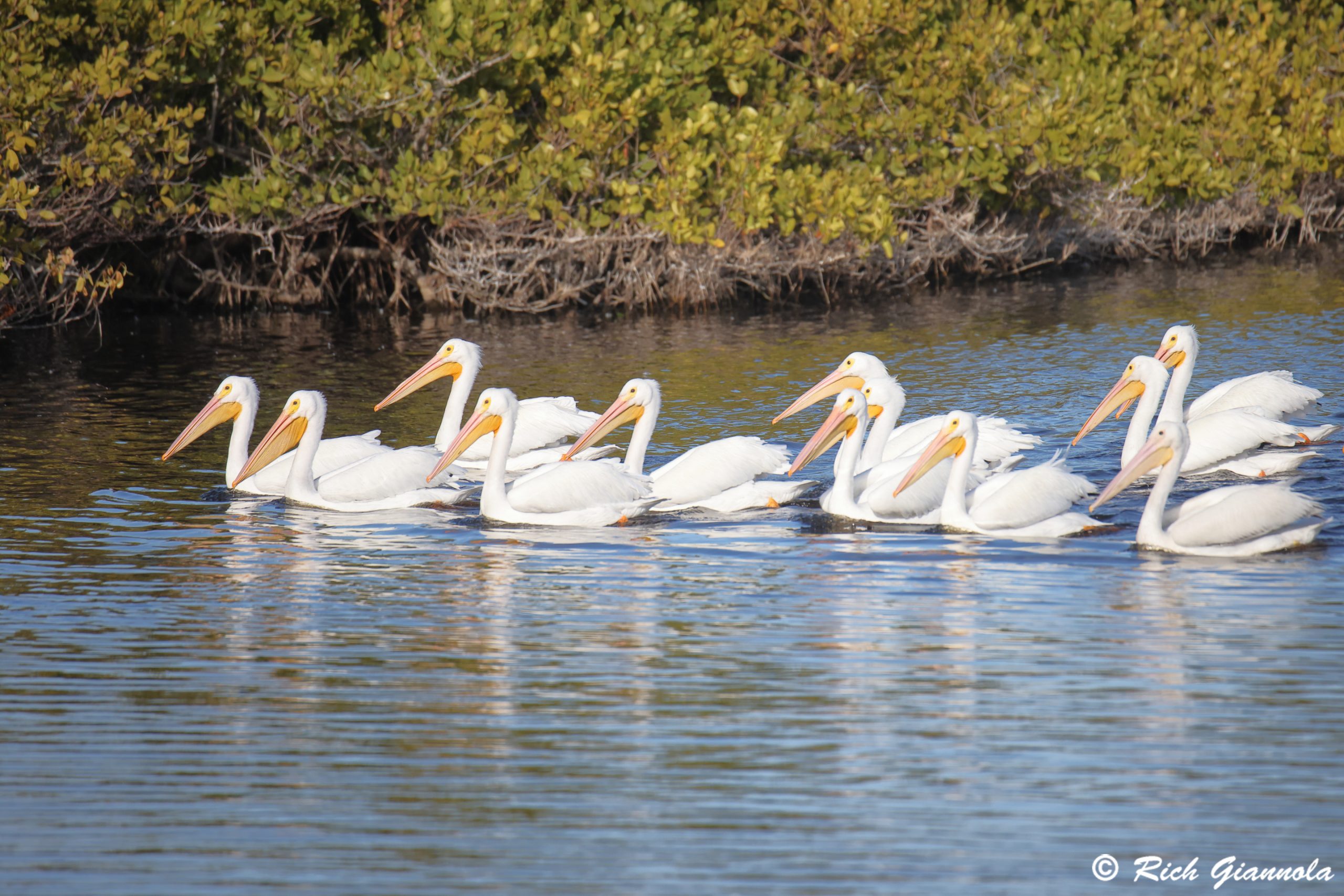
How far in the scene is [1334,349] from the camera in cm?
1412

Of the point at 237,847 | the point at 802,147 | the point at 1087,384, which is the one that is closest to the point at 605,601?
the point at 237,847

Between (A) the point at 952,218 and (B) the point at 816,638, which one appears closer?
(B) the point at 816,638

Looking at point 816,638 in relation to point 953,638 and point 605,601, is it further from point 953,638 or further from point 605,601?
point 605,601

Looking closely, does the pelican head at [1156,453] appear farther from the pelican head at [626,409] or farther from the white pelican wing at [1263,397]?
the pelican head at [626,409]

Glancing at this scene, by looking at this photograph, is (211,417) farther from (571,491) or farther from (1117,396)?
(1117,396)

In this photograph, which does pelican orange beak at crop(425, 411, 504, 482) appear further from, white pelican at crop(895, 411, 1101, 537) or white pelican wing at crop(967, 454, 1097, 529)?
white pelican wing at crop(967, 454, 1097, 529)

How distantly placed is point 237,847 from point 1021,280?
1833 centimetres

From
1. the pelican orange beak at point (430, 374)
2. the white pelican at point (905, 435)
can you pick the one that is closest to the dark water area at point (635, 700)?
the white pelican at point (905, 435)

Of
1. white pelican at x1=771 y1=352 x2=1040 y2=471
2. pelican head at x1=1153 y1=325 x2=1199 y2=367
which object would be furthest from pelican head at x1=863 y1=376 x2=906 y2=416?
pelican head at x1=1153 y1=325 x2=1199 y2=367

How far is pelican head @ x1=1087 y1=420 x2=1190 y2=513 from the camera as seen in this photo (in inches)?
310

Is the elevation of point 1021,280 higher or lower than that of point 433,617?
higher

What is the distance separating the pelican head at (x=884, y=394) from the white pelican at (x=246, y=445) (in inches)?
107

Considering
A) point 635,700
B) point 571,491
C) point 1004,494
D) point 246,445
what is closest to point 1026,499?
point 1004,494

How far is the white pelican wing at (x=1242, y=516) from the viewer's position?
290 inches
